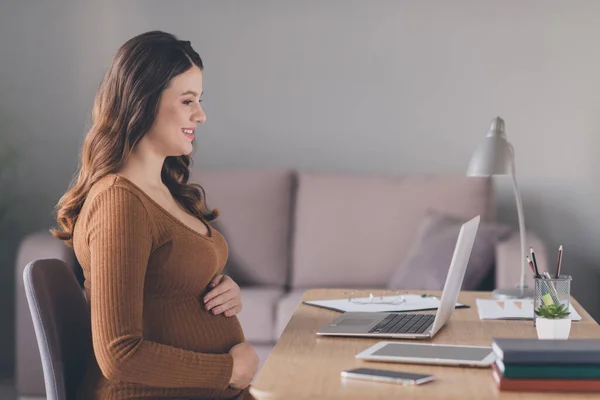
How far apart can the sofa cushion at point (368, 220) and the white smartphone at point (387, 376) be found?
240 cm

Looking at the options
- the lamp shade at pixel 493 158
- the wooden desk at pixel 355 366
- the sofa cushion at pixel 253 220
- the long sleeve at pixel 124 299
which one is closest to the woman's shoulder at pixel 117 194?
the long sleeve at pixel 124 299

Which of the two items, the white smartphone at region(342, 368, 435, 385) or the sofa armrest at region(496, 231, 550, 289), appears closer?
the white smartphone at region(342, 368, 435, 385)

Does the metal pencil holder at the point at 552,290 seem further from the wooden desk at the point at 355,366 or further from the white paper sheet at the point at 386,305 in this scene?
the white paper sheet at the point at 386,305

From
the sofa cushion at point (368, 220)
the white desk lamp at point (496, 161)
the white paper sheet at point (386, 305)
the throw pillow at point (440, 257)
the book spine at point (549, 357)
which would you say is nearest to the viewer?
the book spine at point (549, 357)

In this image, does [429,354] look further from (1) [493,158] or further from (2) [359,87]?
(2) [359,87]

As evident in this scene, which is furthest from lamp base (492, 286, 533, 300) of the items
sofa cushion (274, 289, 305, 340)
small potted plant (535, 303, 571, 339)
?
sofa cushion (274, 289, 305, 340)

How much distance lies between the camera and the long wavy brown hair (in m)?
1.71

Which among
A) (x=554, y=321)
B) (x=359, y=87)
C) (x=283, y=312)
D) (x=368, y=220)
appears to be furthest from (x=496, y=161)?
(x=359, y=87)

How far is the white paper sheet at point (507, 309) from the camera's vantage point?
1960mm

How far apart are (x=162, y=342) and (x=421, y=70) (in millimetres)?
2841

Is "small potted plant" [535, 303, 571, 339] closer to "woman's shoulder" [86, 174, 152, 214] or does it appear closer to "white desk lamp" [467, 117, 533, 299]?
"white desk lamp" [467, 117, 533, 299]

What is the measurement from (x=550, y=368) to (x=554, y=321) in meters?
0.34

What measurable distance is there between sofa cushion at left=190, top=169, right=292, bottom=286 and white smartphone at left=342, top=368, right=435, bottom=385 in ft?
8.18

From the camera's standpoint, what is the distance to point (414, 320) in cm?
187
